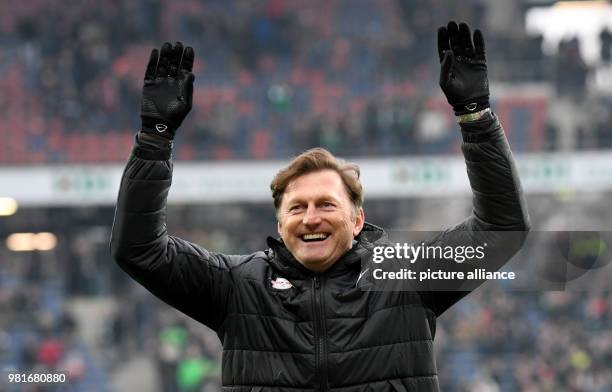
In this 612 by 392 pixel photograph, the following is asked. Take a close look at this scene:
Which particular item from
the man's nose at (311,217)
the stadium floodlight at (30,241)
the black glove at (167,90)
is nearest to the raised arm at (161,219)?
the black glove at (167,90)

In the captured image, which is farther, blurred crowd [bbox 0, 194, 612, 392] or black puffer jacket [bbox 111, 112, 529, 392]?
blurred crowd [bbox 0, 194, 612, 392]

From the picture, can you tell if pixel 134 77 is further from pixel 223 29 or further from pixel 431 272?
pixel 431 272

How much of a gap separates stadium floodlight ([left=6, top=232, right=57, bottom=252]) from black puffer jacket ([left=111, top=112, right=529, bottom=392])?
12.7 meters

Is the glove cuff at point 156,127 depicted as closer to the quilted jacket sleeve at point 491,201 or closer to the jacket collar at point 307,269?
the jacket collar at point 307,269

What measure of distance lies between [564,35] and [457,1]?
171 cm

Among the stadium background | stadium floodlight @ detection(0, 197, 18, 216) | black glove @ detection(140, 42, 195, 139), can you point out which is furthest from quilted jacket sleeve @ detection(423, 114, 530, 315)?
stadium floodlight @ detection(0, 197, 18, 216)

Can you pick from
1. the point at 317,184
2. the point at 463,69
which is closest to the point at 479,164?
the point at 463,69

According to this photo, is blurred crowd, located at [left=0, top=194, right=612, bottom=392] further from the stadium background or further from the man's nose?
the man's nose

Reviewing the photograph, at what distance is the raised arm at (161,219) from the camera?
2.32 m

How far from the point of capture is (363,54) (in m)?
16.4

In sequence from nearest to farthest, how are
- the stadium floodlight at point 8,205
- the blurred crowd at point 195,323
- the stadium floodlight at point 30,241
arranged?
the blurred crowd at point 195,323
the stadium floodlight at point 30,241
the stadium floodlight at point 8,205

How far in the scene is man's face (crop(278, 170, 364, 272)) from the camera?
7.69 ft

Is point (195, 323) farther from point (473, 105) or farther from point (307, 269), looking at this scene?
point (473, 105)

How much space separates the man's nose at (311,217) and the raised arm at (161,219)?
8.8 inches
